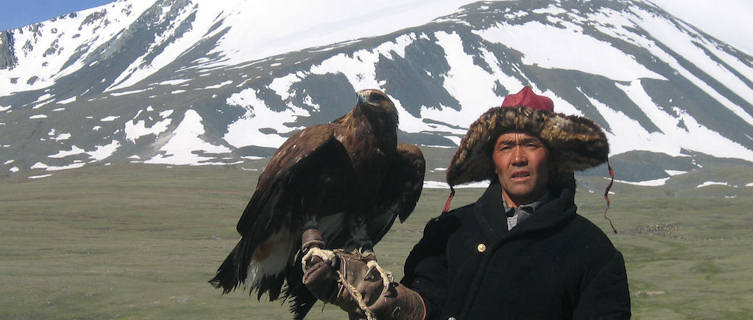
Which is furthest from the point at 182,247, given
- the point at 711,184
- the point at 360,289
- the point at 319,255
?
the point at 711,184

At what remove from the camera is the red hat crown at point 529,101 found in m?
4.51

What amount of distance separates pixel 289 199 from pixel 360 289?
1.89 m

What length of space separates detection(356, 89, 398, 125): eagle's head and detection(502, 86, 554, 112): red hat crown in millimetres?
1894

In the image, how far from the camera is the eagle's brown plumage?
617 cm

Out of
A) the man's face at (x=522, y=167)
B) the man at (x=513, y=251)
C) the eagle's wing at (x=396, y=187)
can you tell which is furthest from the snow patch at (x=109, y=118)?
the man's face at (x=522, y=167)

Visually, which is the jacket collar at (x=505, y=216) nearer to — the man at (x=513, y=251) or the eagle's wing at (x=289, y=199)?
the man at (x=513, y=251)

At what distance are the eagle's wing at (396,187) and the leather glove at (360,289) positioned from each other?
193 cm

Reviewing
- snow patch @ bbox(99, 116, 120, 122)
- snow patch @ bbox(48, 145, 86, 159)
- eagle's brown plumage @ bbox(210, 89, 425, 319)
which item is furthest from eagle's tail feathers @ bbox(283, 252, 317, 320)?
snow patch @ bbox(99, 116, 120, 122)

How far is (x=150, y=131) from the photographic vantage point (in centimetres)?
15625

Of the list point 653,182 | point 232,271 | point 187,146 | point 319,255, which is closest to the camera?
point 319,255

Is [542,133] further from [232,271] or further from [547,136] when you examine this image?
[232,271]

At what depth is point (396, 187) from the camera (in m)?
6.82

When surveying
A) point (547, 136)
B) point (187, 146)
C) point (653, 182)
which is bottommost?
point (653, 182)

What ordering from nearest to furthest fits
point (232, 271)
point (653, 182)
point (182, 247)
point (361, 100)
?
point (232, 271) → point (361, 100) → point (182, 247) → point (653, 182)
